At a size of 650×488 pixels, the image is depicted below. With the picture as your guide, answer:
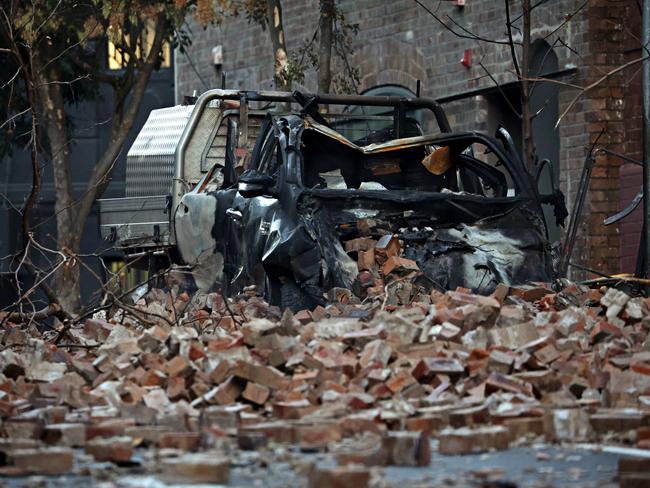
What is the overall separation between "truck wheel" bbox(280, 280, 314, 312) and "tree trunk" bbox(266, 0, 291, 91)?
8.48 metres

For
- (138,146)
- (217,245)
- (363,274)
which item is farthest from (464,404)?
(138,146)

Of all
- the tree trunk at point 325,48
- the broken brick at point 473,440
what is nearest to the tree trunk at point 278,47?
the tree trunk at point 325,48

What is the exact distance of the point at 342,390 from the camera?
26.0 feet

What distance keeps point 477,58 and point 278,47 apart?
118 inches

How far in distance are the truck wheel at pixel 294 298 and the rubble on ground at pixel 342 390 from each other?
3.39 feet

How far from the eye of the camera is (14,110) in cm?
2697

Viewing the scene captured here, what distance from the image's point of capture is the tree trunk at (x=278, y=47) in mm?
20016

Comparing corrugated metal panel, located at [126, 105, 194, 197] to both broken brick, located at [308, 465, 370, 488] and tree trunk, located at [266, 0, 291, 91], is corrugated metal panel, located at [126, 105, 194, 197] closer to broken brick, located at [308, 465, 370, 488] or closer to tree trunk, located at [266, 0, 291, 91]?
tree trunk, located at [266, 0, 291, 91]

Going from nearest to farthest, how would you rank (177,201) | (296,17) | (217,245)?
(217,245)
(177,201)
(296,17)

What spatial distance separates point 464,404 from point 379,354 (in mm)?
859

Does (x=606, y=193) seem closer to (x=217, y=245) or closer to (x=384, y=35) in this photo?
(x=384, y=35)

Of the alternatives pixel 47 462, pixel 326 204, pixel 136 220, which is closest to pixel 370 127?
pixel 136 220

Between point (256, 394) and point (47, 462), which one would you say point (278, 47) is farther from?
point (47, 462)

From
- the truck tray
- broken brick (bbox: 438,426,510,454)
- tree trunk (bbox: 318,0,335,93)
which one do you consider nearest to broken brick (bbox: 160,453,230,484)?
broken brick (bbox: 438,426,510,454)
